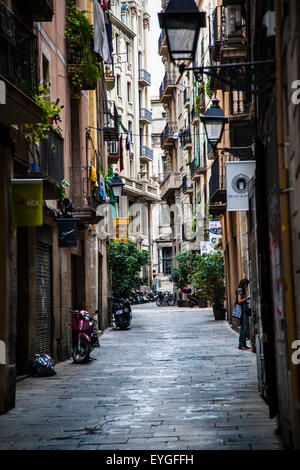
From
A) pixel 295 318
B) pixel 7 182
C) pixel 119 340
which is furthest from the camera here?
pixel 119 340

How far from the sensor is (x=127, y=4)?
184 ft

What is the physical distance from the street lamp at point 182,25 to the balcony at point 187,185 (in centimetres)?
3602

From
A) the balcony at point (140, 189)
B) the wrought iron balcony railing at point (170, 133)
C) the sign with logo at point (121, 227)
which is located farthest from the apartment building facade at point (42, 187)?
the balcony at point (140, 189)

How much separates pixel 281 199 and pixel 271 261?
1.44 m

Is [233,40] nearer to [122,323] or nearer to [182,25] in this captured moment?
[122,323]

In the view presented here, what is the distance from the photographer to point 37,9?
12797 mm

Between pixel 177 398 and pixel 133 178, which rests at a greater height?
pixel 133 178

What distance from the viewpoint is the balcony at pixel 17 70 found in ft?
30.2

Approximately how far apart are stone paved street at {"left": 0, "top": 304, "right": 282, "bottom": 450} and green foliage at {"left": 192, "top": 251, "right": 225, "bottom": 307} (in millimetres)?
10436

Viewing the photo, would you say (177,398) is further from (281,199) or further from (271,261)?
(281,199)

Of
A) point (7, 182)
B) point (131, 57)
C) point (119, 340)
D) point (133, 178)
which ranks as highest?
point (131, 57)

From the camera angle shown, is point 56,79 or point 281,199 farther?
point 56,79

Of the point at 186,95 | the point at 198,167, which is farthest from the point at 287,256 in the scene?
the point at 186,95
